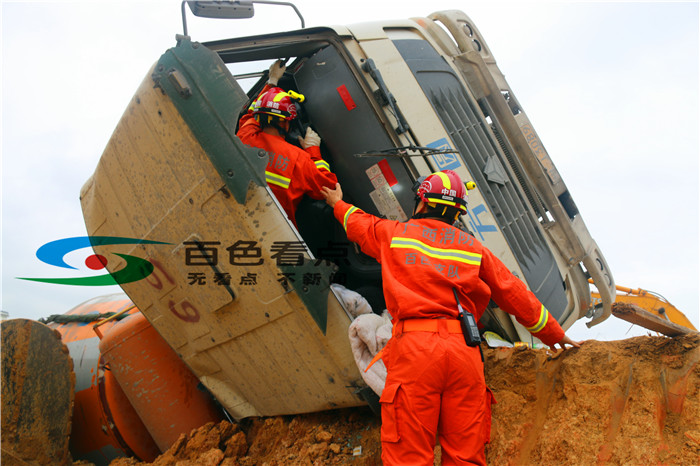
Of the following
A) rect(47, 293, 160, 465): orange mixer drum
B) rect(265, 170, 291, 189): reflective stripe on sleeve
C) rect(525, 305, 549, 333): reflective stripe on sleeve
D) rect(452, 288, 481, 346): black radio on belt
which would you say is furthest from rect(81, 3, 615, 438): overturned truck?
rect(47, 293, 160, 465): orange mixer drum

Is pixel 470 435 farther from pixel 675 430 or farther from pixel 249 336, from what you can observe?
pixel 249 336

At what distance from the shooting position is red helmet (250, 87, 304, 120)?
322 cm

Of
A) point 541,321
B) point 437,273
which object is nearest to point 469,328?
point 437,273

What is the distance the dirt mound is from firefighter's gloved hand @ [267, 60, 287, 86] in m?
2.10

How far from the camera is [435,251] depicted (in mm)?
2281

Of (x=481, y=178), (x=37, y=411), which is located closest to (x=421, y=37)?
(x=481, y=178)

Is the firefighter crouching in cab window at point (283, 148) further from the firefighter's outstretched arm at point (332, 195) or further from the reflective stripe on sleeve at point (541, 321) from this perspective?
the reflective stripe on sleeve at point (541, 321)

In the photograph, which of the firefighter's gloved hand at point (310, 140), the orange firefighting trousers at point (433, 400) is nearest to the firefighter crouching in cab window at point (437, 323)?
A: the orange firefighting trousers at point (433, 400)

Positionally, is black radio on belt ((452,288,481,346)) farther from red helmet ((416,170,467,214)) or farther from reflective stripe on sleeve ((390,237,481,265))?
red helmet ((416,170,467,214))

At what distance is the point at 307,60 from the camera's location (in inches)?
132

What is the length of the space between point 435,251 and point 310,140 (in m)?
1.35

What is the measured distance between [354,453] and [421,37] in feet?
8.44

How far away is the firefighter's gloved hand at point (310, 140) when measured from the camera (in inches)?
129

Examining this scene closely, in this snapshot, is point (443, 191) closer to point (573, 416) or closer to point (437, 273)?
point (437, 273)
